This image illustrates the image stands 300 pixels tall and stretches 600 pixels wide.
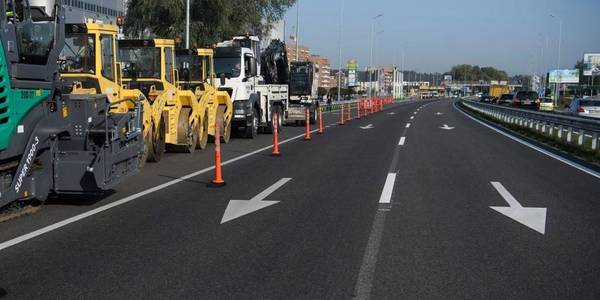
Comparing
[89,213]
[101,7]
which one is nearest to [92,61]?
[89,213]

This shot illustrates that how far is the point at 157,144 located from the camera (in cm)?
1417

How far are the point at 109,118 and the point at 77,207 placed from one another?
1.39 meters

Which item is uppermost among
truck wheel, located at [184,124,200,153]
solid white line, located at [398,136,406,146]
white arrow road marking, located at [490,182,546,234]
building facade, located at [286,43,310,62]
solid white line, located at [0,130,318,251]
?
building facade, located at [286,43,310,62]

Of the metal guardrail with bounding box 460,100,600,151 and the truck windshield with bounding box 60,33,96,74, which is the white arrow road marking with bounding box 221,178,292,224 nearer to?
the truck windshield with bounding box 60,33,96,74

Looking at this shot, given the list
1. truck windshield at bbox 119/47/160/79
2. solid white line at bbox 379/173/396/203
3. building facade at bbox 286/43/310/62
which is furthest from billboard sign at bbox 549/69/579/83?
solid white line at bbox 379/173/396/203

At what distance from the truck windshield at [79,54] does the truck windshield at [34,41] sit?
2.87 metres

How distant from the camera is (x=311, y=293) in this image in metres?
5.00

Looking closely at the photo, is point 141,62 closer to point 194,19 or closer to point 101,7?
point 194,19

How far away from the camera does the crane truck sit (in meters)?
6.91

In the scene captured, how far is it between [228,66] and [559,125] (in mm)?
12377

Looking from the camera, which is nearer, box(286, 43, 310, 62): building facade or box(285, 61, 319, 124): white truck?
box(285, 61, 319, 124): white truck

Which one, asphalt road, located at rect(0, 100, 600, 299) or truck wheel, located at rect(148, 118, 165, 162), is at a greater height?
truck wheel, located at rect(148, 118, 165, 162)

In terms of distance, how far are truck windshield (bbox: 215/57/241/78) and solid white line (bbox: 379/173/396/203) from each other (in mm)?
10095

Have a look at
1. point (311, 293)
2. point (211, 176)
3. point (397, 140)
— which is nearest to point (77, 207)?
point (211, 176)
